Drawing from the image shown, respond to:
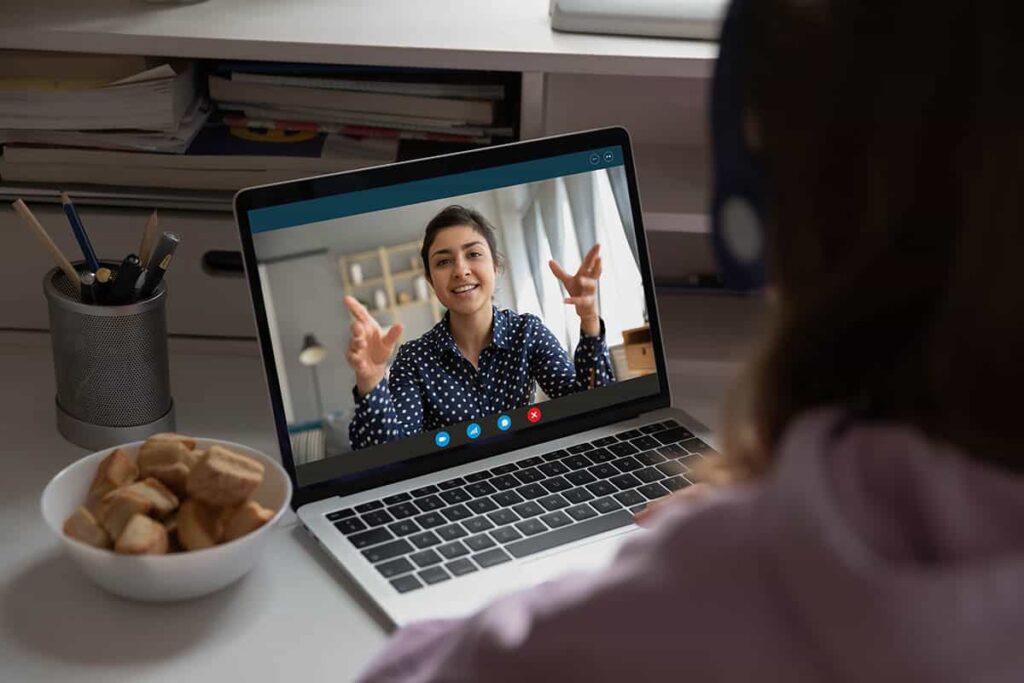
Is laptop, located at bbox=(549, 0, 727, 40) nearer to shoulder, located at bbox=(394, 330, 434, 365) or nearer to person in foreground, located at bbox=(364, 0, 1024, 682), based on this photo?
shoulder, located at bbox=(394, 330, 434, 365)

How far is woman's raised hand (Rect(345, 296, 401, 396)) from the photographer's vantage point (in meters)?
0.98

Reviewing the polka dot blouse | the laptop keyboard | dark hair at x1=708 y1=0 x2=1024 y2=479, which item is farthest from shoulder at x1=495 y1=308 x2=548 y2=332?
dark hair at x1=708 y1=0 x2=1024 y2=479

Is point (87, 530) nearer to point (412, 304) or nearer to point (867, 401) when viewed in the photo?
point (412, 304)

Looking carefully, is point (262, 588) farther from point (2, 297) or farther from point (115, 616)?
point (2, 297)

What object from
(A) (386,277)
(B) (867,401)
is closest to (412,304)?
(A) (386,277)

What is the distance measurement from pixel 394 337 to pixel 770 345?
1.63 feet

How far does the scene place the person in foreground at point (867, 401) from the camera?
1.51 ft

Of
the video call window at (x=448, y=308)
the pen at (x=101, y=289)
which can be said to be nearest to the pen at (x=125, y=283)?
the pen at (x=101, y=289)

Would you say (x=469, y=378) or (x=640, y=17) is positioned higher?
(x=640, y=17)

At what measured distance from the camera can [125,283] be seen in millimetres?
999

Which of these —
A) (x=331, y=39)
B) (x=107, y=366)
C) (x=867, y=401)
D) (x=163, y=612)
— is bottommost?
(x=163, y=612)

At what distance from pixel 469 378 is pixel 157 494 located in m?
0.27

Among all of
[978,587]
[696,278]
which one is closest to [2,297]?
[696,278]

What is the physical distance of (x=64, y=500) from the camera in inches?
35.4
